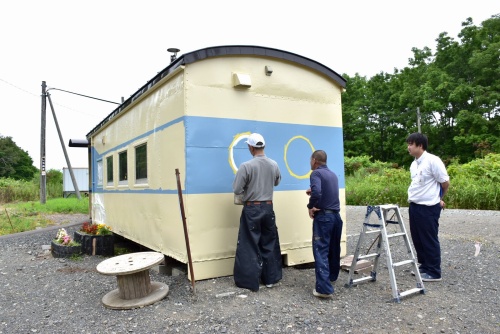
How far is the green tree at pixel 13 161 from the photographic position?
4827 centimetres

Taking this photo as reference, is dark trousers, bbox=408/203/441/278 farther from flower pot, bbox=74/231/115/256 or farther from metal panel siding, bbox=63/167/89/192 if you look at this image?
metal panel siding, bbox=63/167/89/192

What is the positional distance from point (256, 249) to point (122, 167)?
4.37 m

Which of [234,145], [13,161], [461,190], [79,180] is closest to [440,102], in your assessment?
[461,190]

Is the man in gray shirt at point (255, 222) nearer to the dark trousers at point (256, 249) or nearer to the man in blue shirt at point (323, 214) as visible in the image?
the dark trousers at point (256, 249)

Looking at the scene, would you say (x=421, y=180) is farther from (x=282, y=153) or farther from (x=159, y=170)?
(x=159, y=170)

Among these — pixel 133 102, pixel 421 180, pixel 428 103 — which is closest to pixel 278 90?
pixel 421 180

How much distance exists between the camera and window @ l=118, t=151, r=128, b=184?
25.8 feet

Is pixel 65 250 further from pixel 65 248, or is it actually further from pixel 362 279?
pixel 362 279

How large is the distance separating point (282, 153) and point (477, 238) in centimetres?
504

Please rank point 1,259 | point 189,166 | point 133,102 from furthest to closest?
point 1,259
point 133,102
point 189,166

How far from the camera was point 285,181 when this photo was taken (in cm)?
575

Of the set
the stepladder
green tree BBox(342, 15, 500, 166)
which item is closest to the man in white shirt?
the stepladder

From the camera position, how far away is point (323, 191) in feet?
15.3

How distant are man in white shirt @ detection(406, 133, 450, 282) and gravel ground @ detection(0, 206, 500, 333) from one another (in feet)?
1.00
